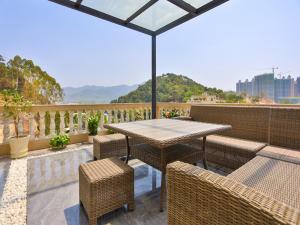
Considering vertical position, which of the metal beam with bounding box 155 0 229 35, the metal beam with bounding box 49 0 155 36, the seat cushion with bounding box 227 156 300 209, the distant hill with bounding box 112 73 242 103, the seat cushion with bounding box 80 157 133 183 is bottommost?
the seat cushion with bounding box 80 157 133 183

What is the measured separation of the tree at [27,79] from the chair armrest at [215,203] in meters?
5.15

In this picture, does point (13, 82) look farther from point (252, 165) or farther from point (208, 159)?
point (252, 165)

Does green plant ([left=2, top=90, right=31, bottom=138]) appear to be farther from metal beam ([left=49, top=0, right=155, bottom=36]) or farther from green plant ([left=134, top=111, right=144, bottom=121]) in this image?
green plant ([left=134, top=111, right=144, bottom=121])

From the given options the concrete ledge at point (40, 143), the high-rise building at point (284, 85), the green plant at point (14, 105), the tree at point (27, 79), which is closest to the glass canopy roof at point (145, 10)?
the green plant at point (14, 105)

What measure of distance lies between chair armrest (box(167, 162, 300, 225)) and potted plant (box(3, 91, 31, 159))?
11.2ft

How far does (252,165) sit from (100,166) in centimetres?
153

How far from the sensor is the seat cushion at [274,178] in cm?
113

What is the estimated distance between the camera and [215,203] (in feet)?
2.86

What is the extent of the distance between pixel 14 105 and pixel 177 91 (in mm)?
6531

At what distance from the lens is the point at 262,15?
4.78 m

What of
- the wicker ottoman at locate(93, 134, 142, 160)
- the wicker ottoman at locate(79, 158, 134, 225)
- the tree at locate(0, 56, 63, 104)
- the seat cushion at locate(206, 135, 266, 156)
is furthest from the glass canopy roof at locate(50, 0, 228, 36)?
the tree at locate(0, 56, 63, 104)

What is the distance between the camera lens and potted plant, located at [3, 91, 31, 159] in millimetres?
3178

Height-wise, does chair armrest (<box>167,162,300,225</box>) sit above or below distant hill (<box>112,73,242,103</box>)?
below

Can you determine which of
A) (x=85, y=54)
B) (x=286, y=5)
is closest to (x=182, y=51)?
(x=286, y=5)
